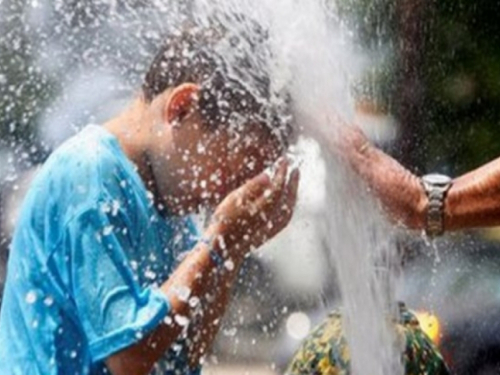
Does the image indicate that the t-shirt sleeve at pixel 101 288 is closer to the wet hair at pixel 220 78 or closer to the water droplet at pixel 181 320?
the water droplet at pixel 181 320

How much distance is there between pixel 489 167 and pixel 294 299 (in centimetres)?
721

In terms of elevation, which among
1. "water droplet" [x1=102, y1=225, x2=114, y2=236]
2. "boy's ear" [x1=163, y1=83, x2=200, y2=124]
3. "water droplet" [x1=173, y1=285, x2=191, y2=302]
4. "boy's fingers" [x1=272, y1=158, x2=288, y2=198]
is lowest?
"water droplet" [x1=173, y1=285, x2=191, y2=302]

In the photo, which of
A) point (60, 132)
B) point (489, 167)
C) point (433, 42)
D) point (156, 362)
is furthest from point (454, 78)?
point (156, 362)

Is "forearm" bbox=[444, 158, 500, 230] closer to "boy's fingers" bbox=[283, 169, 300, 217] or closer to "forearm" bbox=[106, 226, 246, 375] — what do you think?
"boy's fingers" bbox=[283, 169, 300, 217]

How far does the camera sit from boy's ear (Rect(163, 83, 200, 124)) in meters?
2.95

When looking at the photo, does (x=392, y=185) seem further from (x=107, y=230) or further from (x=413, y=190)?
(x=107, y=230)

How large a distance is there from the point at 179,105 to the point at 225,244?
352mm

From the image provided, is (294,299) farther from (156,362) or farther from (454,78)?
(156,362)

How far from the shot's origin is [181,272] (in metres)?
2.96

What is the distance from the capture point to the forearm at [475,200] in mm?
3389

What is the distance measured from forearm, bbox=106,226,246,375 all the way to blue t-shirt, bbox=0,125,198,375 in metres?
0.04

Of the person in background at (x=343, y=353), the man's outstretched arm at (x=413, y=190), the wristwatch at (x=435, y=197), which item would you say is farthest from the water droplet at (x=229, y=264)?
the wristwatch at (x=435, y=197)

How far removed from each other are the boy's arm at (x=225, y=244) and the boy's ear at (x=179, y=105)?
0.22 meters

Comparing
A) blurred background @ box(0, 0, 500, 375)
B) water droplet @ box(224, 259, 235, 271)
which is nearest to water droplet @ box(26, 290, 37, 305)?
water droplet @ box(224, 259, 235, 271)
